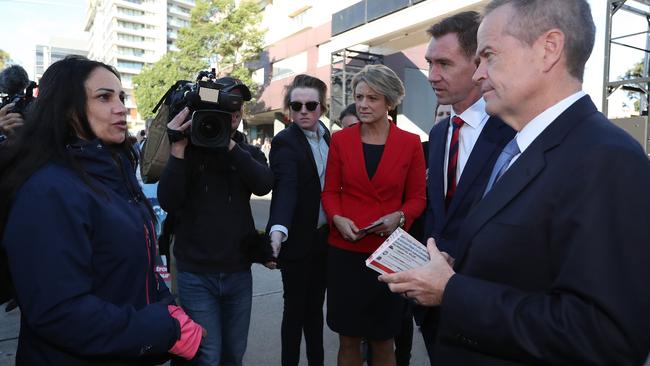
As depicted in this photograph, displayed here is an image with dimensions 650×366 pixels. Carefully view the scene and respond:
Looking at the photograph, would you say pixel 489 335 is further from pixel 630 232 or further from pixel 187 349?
pixel 187 349

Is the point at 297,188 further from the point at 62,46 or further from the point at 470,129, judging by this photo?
the point at 62,46

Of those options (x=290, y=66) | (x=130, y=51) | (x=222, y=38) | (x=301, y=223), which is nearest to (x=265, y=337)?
(x=301, y=223)

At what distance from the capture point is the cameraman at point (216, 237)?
2.40 meters

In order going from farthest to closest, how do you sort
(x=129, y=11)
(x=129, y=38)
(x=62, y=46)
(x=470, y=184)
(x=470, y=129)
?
(x=62, y=46), (x=129, y=38), (x=129, y=11), (x=470, y=129), (x=470, y=184)

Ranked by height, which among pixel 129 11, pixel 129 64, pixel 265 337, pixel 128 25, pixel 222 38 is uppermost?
pixel 129 11

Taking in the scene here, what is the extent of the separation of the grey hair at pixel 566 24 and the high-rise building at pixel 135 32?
3089 inches

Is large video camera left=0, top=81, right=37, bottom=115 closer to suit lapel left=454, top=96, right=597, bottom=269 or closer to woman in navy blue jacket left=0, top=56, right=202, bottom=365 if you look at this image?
woman in navy blue jacket left=0, top=56, right=202, bottom=365

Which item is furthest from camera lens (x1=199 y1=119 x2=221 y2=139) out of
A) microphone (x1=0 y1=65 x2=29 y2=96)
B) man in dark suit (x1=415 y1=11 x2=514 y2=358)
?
microphone (x1=0 y1=65 x2=29 y2=96)

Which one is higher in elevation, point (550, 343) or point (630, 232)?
point (630, 232)

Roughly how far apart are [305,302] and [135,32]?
85.8 meters

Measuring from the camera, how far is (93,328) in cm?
141

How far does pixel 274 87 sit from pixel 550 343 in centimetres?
2210

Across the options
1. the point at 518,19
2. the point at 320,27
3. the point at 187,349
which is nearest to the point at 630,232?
the point at 518,19

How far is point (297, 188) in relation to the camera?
9.49ft
